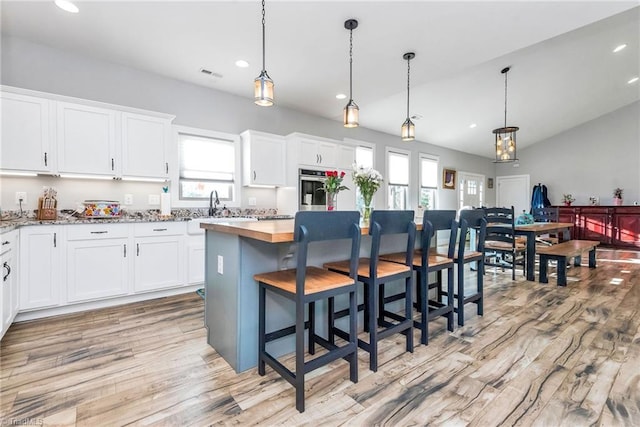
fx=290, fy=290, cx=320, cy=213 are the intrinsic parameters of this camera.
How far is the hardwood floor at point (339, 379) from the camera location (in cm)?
148

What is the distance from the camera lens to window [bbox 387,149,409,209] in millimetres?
6672

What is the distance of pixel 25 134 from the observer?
273cm

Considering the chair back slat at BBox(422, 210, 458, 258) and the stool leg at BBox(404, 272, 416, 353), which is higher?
the chair back slat at BBox(422, 210, 458, 258)

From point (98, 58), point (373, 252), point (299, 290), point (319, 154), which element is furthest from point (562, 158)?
point (98, 58)

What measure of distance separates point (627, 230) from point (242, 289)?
9568 mm

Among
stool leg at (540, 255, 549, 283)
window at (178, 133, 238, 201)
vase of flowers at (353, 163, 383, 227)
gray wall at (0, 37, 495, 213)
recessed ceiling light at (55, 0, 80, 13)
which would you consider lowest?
stool leg at (540, 255, 549, 283)

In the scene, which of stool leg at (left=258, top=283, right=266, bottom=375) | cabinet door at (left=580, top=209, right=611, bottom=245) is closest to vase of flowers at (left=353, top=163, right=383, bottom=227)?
stool leg at (left=258, top=283, right=266, bottom=375)

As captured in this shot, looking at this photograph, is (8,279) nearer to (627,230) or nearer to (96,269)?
(96,269)

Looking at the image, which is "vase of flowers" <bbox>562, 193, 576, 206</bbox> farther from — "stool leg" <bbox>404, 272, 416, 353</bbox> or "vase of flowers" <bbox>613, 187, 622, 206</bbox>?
"stool leg" <bbox>404, 272, 416, 353</bbox>

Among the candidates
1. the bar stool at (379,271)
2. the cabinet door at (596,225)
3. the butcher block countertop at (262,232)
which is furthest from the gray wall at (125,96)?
the cabinet door at (596,225)

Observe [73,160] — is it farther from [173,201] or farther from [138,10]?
[138,10]

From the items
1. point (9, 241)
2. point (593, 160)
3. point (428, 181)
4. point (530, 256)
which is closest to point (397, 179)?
point (428, 181)

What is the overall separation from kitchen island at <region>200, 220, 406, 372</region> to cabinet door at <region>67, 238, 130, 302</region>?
146 cm

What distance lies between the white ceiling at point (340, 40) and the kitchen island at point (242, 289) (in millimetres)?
2063
